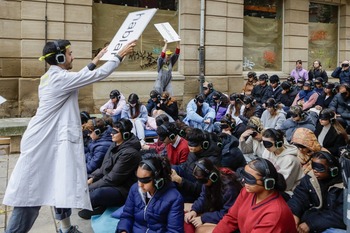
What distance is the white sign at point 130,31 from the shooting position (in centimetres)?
451

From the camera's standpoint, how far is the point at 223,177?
187 inches

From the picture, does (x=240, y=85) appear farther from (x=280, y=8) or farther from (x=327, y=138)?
(x=327, y=138)

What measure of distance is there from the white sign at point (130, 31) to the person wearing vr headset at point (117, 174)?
1.44 metres

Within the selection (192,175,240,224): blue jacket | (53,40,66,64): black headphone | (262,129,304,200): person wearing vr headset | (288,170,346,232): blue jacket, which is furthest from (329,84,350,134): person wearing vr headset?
(53,40,66,64): black headphone

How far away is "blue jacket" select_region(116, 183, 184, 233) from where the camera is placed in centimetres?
419

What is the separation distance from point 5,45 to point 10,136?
3.54 meters

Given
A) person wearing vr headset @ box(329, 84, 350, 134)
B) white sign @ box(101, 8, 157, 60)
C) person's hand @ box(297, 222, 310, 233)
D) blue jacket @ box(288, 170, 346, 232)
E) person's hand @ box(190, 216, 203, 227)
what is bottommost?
person's hand @ box(190, 216, 203, 227)

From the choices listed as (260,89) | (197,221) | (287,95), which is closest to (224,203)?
(197,221)

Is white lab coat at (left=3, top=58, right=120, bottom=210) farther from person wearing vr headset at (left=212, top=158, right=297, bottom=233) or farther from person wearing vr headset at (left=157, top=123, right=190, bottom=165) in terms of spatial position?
person wearing vr headset at (left=157, top=123, right=190, bottom=165)

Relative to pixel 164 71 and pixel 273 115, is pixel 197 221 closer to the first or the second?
pixel 273 115

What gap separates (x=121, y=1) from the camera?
14.0m

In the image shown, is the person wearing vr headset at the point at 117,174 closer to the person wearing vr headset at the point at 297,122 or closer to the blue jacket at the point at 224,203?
the blue jacket at the point at 224,203

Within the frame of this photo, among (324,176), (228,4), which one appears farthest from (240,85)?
(324,176)

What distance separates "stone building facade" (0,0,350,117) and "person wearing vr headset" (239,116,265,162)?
6821 millimetres
